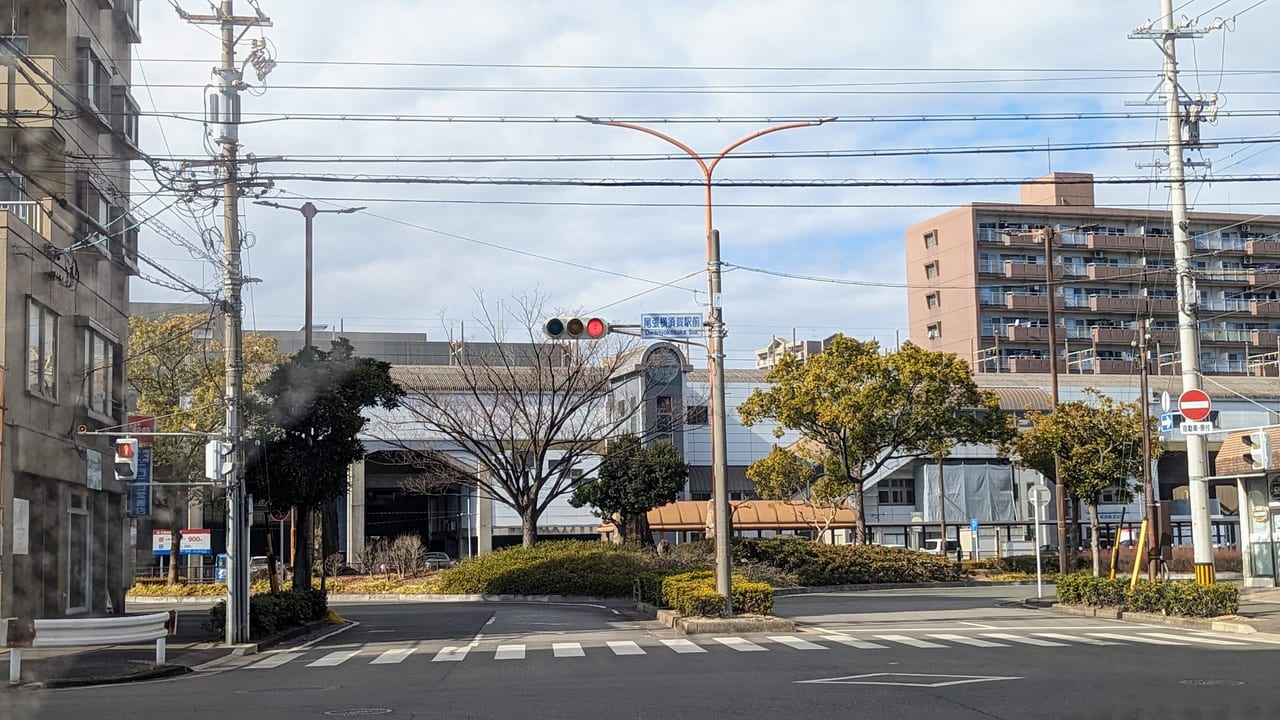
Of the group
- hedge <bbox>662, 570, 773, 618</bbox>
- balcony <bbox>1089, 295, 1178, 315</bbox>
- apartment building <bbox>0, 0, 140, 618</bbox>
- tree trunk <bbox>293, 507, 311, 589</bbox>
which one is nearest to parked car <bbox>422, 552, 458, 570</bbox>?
tree trunk <bbox>293, 507, 311, 589</bbox>

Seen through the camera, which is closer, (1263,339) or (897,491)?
(897,491)

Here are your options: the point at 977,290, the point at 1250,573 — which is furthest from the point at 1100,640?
the point at 977,290

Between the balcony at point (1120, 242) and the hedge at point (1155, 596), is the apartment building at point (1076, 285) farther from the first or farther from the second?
the hedge at point (1155, 596)

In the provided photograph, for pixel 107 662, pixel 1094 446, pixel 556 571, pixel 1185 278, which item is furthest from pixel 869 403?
pixel 107 662

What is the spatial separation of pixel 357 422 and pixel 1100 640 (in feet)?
55.0

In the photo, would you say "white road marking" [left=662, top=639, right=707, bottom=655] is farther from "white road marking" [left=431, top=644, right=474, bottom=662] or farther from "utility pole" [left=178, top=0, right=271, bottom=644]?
"utility pole" [left=178, top=0, right=271, bottom=644]

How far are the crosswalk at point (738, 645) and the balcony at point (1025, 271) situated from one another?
207ft

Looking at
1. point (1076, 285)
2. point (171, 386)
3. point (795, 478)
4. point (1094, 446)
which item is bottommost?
point (795, 478)

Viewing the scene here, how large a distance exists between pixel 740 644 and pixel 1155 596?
31.1ft

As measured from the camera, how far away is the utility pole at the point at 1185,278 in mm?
25734

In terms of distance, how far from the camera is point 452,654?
20312mm

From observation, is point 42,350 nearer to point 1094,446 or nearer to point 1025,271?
point 1094,446

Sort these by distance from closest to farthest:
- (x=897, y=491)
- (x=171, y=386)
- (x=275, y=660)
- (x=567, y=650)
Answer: (x=567, y=650) → (x=275, y=660) → (x=171, y=386) → (x=897, y=491)

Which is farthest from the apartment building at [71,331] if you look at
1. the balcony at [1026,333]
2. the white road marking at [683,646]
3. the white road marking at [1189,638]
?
the balcony at [1026,333]
